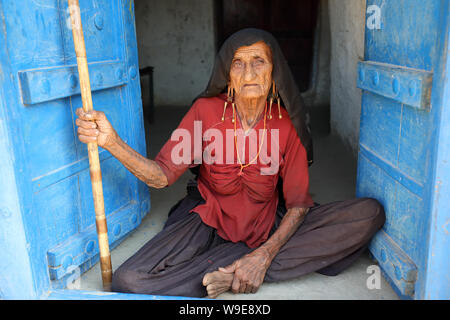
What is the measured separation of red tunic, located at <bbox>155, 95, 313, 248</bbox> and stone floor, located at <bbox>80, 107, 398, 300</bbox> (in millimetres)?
354

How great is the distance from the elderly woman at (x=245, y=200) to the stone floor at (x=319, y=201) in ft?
0.22

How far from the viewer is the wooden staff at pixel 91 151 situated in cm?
192

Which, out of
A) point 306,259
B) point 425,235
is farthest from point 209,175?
point 425,235

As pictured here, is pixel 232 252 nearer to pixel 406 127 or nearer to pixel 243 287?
pixel 243 287

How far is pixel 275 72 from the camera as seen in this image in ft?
7.30

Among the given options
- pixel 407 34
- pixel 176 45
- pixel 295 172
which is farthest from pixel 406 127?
pixel 176 45

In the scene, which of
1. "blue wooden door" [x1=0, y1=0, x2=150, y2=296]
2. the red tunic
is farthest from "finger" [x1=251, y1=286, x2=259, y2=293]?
"blue wooden door" [x1=0, y1=0, x2=150, y2=296]

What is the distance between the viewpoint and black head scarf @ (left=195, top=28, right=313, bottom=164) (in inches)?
87.0

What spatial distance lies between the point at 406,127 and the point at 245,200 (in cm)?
91

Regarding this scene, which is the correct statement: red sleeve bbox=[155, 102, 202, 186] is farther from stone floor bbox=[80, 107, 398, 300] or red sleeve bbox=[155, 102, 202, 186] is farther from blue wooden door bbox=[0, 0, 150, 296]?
stone floor bbox=[80, 107, 398, 300]

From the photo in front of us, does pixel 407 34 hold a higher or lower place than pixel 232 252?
higher

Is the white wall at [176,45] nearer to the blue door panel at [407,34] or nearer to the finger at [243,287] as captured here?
the blue door panel at [407,34]

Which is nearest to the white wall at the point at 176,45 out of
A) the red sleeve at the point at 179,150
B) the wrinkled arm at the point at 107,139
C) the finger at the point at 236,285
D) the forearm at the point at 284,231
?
the red sleeve at the point at 179,150
